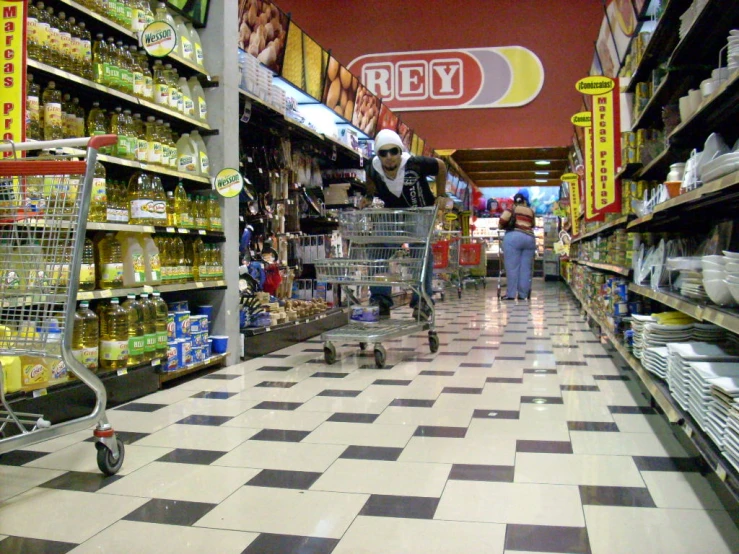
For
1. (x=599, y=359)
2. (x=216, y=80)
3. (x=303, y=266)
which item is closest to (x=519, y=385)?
(x=599, y=359)

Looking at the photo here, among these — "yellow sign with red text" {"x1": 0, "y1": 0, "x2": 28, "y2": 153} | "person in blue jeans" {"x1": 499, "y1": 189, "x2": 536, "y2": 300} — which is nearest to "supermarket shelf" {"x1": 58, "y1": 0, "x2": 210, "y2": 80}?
"yellow sign with red text" {"x1": 0, "y1": 0, "x2": 28, "y2": 153}

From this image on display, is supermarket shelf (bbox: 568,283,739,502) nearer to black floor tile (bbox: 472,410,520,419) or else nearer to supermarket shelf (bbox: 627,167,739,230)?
black floor tile (bbox: 472,410,520,419)

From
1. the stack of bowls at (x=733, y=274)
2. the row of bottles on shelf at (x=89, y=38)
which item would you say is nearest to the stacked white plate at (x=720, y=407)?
the stack of bowls at (x=733, y=274)

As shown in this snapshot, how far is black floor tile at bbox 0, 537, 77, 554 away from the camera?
178 cm

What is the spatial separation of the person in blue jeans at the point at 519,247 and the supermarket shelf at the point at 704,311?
301 inches

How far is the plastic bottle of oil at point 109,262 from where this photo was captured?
3492 millimetres

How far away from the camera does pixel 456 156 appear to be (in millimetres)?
16422

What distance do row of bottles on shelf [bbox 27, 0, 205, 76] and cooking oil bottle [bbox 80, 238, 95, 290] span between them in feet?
2.70

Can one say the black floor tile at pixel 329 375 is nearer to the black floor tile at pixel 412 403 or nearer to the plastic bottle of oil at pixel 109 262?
the black floor tile at pixel 412 403

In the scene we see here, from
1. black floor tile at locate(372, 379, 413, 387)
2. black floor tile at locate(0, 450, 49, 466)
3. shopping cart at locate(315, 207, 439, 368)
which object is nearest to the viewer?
black floor tile at locate(0, 450, 49, 466)

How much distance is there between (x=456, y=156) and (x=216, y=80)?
12.4 meters

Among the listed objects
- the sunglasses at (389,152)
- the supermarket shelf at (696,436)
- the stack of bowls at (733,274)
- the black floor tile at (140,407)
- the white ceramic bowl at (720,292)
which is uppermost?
the sunglasses at (389,152)

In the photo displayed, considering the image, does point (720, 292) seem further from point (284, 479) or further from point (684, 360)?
point (284, 479)

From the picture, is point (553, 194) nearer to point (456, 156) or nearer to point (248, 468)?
point (456, 156)
